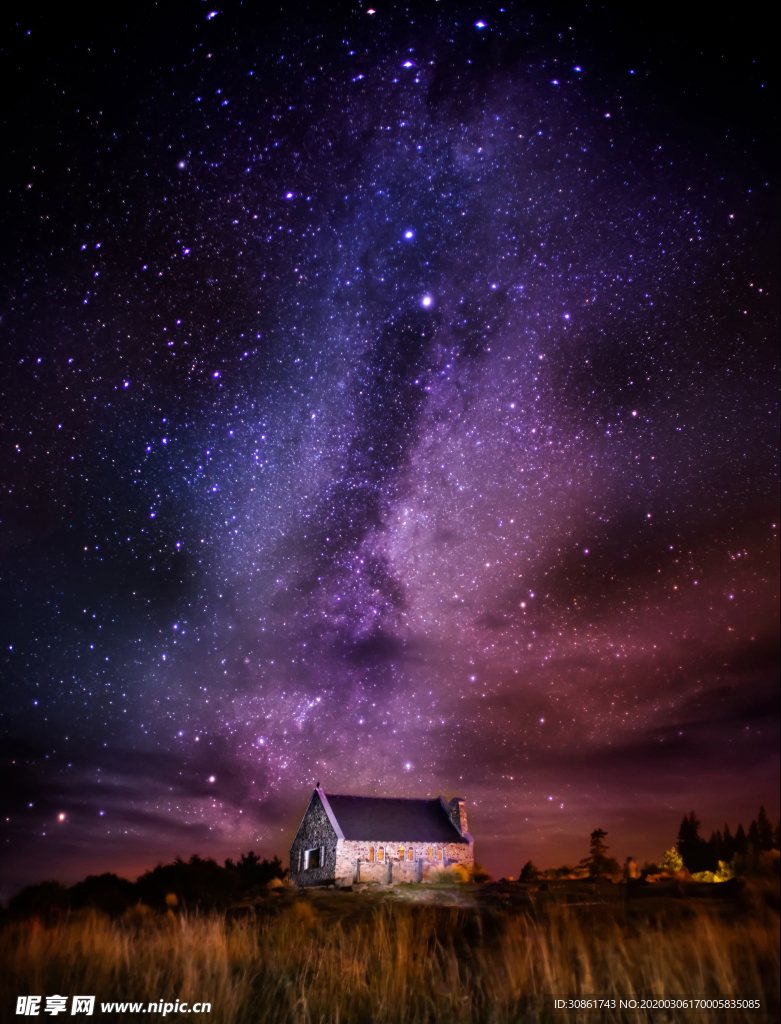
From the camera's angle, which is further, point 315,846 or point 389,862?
point 315,846

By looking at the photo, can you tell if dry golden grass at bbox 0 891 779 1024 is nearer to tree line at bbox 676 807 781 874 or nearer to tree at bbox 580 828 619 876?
tree line at bbox 676 807 781 874

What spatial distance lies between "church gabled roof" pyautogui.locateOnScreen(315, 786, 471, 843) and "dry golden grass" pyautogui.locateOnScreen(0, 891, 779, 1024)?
28.0 meters

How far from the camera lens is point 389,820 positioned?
113 feet

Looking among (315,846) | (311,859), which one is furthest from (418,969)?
(311,859)

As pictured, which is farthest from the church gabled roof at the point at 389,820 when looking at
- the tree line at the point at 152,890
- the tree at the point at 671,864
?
the tree at the point at 671,864

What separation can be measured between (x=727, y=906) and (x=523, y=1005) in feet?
12.9

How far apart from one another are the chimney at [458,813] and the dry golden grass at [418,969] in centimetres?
3224

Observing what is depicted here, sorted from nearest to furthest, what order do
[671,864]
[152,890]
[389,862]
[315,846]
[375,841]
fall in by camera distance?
[671,864], [152,890], [389,862], [375,841], [315,846]

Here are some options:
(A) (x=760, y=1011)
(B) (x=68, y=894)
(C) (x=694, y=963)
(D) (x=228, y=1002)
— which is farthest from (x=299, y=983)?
(B) (x=68, y=894)

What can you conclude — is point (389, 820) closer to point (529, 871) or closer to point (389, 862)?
point (389, 862)

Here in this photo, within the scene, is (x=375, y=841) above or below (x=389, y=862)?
above

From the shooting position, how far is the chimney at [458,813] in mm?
36094

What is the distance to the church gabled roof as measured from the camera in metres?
→ 32.5

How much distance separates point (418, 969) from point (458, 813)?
34.8 meters
